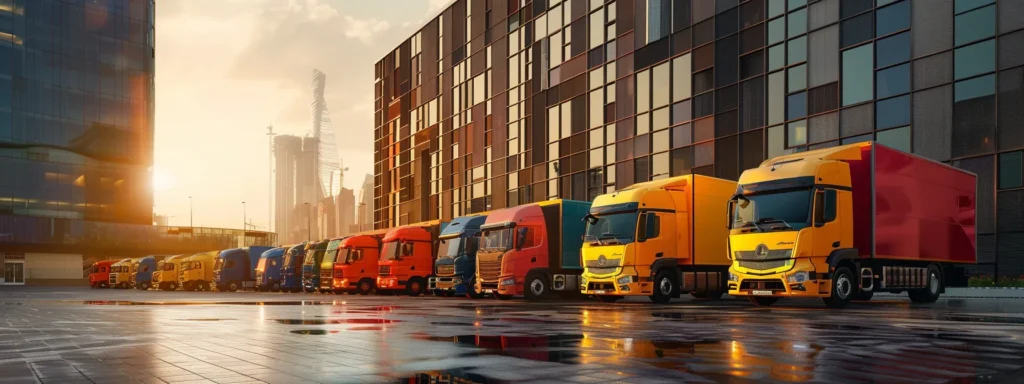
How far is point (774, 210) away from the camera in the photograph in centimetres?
2031

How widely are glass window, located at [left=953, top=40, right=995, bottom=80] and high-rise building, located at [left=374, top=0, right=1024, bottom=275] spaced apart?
4 centimetres

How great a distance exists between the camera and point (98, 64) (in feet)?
319

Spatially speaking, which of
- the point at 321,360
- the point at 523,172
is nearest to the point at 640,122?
the point at 523,172

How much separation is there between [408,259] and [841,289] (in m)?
20.4

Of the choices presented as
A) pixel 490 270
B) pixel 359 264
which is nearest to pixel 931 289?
pixel 490 270

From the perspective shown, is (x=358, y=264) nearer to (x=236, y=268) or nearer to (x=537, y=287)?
(x=537, y=287)

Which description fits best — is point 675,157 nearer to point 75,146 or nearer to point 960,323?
point 960,323

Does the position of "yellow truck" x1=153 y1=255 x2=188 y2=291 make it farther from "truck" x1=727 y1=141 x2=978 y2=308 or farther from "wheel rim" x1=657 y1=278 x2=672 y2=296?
"truck" x1=727 y1=141 x2=978 y2=308

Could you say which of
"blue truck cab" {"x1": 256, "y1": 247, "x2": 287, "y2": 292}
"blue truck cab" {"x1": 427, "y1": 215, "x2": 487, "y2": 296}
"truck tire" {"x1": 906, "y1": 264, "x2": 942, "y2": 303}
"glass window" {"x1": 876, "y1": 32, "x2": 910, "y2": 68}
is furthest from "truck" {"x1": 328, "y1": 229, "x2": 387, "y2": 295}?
"truck tire" {"x1": 906, "y1": 264, "x2": 942, "y2": 303}

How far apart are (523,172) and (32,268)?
6652 centimetres

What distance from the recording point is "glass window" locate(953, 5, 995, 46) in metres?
27.3

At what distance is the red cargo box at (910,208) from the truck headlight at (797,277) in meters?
2.04

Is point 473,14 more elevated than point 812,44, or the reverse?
point 473,14

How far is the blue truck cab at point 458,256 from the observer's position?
3188 centimetres
